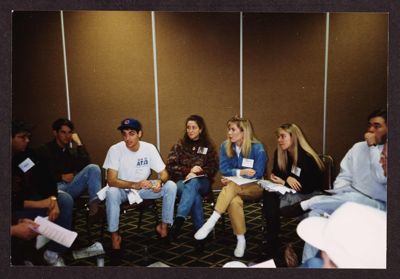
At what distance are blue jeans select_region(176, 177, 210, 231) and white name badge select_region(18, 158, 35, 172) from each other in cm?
133

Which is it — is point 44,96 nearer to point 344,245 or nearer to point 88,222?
point 88,222

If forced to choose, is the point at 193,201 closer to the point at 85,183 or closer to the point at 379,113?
the point at 85,183

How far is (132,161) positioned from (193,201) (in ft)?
2.25

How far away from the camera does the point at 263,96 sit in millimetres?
4539

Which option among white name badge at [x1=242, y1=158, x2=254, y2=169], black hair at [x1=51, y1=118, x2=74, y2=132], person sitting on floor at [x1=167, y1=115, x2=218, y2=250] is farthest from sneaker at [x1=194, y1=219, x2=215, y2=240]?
black hair at [x1=51, y1=118, x2=74, y2=132]

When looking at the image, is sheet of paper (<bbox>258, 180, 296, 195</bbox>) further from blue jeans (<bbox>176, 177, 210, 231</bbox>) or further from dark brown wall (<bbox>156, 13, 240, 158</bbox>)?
dark brown wall (<bbox>156, 13, 240, 158</bbox>)

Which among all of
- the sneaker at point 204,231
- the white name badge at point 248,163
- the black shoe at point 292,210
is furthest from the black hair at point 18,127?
the black shoe at point 292,210

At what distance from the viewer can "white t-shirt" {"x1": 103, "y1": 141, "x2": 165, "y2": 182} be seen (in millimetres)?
3938

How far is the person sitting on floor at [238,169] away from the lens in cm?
384

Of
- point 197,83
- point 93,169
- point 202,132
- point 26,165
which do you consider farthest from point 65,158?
point 197,83

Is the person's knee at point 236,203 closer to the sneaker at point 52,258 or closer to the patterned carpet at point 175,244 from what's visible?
the patterned carpet at point 175,244

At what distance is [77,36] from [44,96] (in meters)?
0.69

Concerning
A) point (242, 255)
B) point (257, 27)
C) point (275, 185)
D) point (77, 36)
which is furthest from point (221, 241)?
point (77, 36)

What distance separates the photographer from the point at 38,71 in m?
4.19
